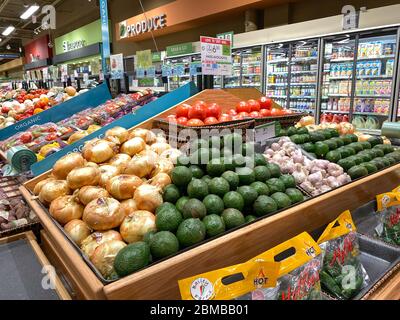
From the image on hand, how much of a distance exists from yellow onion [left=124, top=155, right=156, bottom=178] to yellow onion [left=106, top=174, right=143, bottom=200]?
0.31 ft

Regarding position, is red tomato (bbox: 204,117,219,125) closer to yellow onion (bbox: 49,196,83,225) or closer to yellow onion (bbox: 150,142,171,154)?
yellow onion (bbox: 150,142,171,154)

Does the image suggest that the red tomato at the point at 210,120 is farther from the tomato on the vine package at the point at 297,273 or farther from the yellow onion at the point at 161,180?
the tomato on the vine package at the point at 297,273

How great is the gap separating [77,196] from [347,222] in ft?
3.89

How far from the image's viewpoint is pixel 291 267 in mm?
1068

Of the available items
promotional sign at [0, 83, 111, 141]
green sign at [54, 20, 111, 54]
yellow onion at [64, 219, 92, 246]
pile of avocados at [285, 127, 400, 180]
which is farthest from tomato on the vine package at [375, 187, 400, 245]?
green sign at [54, 20, 111, 54]

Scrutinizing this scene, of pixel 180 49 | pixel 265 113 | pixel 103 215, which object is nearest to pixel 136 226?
pixel 103 215

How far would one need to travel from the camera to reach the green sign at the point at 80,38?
557 inches

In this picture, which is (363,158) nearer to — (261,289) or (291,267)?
(291,267)

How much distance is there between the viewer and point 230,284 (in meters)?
0.98

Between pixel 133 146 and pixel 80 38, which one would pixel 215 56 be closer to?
pixel 133 146

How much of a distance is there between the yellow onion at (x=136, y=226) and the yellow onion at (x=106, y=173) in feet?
1.09

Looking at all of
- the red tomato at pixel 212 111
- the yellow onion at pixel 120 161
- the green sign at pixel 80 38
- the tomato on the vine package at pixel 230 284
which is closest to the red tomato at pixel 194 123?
the red tomato at pixel 212 111

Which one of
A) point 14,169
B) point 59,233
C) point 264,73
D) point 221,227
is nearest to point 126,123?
point 14,169

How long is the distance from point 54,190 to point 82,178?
18 centimetres
